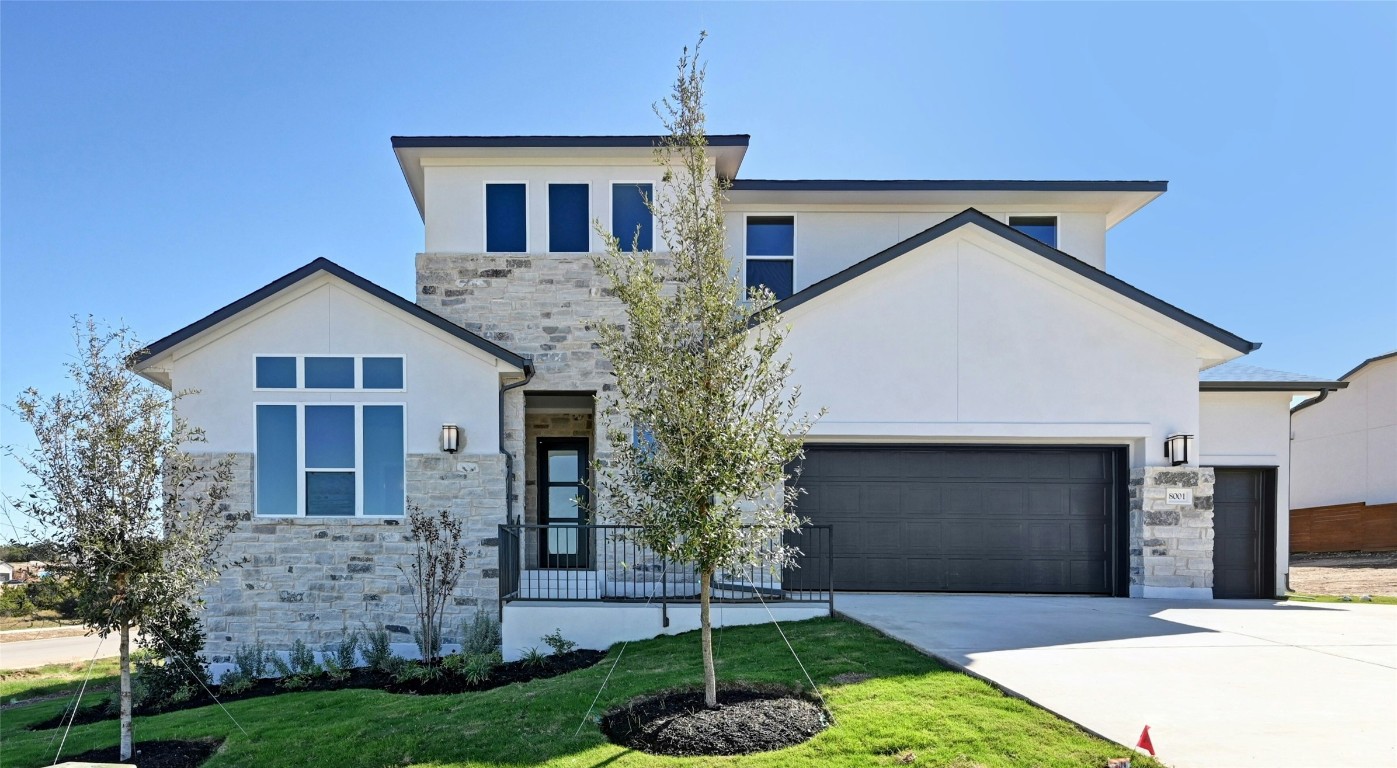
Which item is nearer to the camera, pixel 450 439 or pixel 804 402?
pixel 450 439

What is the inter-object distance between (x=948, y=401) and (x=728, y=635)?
4851mm

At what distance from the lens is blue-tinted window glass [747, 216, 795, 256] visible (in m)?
13.8

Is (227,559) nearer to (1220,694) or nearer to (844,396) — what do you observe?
(844,396)

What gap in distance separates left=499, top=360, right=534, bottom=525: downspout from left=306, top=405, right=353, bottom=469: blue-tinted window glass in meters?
2.04

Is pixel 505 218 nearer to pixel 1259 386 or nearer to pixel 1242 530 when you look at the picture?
pixel 1259 386

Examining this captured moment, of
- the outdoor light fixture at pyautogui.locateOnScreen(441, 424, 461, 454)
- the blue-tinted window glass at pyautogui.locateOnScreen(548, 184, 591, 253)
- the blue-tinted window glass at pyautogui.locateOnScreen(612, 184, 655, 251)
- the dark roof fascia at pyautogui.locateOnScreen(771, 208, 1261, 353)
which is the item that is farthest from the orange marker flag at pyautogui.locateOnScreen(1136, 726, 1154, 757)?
the blue-tinted window glass at pyautogui.locateOnScreen(548, 184, 591, 253)

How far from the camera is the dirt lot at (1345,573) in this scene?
1448 centimetres

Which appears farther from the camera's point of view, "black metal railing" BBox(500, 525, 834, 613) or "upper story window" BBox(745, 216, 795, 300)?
"upper story window" BBox(745, 216, 795, 300)

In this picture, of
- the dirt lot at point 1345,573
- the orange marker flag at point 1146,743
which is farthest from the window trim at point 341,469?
the dirt lot at point 1345,573

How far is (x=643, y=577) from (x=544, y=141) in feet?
21.5

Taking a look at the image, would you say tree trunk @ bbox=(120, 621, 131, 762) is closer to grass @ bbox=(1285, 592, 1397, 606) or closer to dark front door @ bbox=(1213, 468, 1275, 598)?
dark front door @ bbox=(1213, 468, 1275, 598)

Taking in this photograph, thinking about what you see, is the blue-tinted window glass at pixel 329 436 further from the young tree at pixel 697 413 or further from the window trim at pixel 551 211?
the young tree at pixel 697 413

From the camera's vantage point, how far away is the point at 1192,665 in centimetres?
738

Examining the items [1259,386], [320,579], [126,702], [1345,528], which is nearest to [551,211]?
[320,579]
